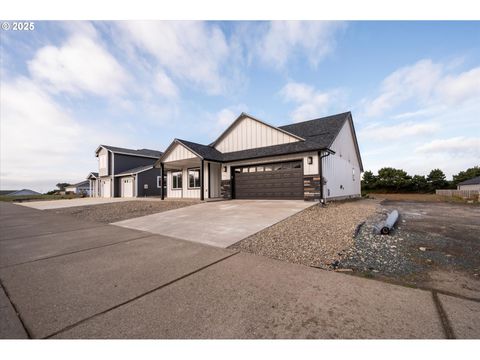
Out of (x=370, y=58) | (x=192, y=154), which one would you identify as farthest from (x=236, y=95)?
(x=370, y=58)

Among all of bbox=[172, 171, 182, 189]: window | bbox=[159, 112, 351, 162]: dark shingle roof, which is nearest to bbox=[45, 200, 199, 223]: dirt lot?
bbox=[159, 112, 351, 162]: dark shingle roof

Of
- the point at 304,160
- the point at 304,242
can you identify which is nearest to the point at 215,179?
the point at 304,160

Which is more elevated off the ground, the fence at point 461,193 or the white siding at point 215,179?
the white siding at point 215,179

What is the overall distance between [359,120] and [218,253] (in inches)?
707

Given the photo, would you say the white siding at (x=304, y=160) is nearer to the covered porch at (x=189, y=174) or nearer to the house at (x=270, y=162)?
the house at (x=270, y=162)

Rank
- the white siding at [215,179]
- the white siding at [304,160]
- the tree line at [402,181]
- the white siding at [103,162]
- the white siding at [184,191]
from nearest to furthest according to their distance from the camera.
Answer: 1. the white siding at [304,160]
2. the white siding at [215,179]
3. the white siding at [184,191]
4. the white siding at [103,162]
5. the tree line at [402,181]

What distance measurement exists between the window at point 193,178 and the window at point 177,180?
127 cm

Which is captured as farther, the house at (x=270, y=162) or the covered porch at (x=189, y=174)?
the covered porch at (x=189, y=174)

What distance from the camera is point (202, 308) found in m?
1.88

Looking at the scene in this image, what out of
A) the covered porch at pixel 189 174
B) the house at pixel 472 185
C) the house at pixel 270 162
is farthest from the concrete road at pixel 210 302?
the house at pixel 472 185

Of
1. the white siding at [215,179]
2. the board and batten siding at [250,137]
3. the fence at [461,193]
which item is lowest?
the fence at [461,193]

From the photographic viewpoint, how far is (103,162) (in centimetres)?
2489

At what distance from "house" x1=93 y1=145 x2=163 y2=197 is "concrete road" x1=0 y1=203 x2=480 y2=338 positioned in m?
20.4

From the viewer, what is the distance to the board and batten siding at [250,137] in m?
13.0
